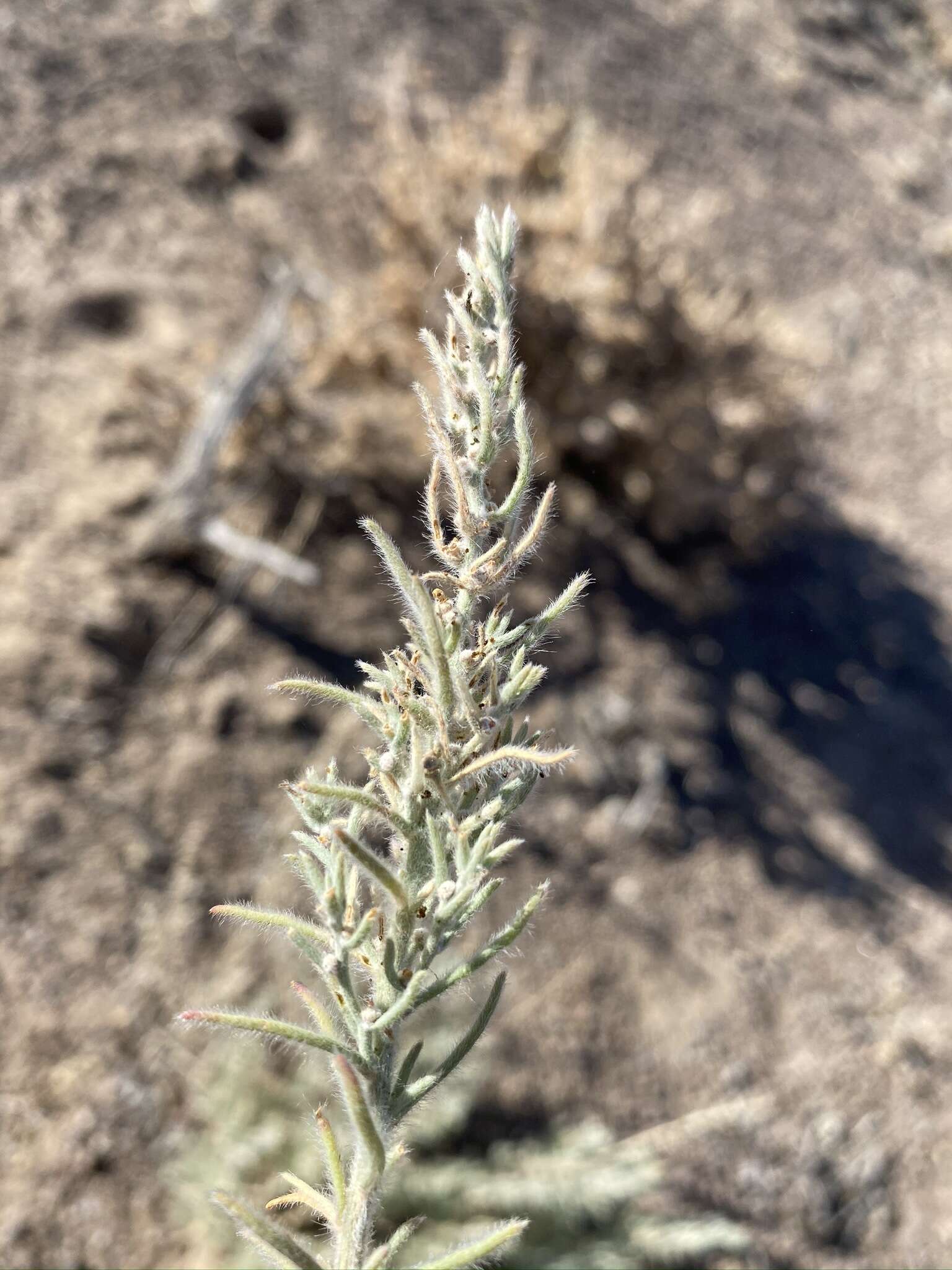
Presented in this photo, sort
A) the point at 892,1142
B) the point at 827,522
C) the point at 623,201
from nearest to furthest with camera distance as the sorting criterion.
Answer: the point at 892,1142 → the point at 623,201 → the point at 827,522

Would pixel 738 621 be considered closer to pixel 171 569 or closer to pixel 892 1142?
pixel 892 1142

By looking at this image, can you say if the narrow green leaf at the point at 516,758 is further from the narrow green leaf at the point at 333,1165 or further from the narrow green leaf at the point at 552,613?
the narrow green leaf at the point at 333,1165

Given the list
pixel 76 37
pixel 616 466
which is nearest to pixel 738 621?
pixel 616 466

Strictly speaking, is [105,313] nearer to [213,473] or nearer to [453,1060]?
[213,473]

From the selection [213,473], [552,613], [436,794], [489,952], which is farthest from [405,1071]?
[213,473]

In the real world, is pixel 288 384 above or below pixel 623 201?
below

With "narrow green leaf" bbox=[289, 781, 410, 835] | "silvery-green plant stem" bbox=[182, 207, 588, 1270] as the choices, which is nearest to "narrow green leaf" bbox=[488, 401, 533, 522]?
"silvery-green plant stem" bbox=[182, 207, 588, 1270]

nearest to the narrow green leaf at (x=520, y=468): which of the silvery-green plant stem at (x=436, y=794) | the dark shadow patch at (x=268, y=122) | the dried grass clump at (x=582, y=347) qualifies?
the silvery-green plant stem at (x=436, y=794)
